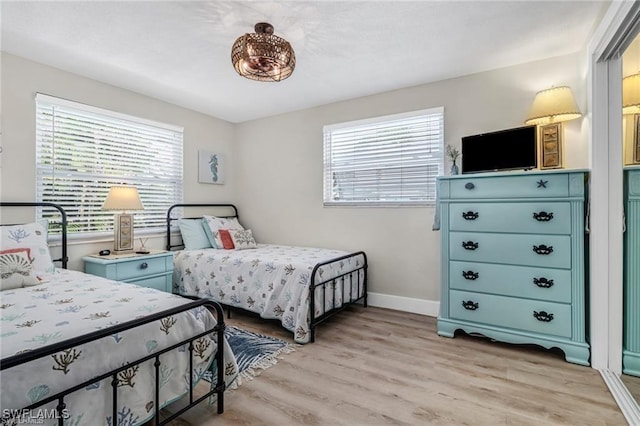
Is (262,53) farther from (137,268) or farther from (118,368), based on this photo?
(137,268)

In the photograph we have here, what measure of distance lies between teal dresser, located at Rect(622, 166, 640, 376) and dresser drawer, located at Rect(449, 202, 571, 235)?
319mm

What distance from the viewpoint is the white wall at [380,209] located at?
Answer: 2.83 meters

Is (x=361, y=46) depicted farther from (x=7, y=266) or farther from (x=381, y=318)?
(x=7, y=266)

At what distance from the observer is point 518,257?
Answer: 2441 mm

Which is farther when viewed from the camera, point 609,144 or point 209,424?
point 609,144

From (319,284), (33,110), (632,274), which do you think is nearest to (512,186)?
(632,274)

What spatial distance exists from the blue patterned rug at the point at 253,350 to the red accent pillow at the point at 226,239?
1.07 m

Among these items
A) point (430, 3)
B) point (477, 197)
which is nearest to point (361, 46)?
point (430, 3)

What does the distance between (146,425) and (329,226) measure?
2665mm

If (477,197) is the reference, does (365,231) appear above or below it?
below

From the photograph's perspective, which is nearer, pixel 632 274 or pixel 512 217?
pixel 632 274

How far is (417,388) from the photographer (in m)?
1.94

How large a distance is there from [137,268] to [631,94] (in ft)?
13.9

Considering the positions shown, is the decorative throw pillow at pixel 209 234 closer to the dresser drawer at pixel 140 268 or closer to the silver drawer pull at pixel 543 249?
the dresser drawer at pixel 140 268
